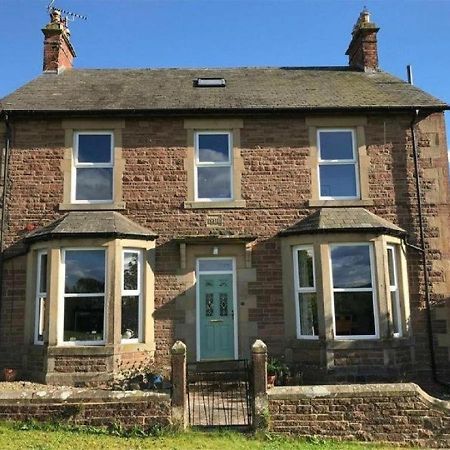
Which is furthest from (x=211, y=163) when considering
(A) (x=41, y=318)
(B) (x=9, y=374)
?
(B) (x=9, y=374)

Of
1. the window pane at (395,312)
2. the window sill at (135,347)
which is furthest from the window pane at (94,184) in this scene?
the window pane at (395,312)

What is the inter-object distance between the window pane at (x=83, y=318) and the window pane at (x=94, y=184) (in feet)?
8.11

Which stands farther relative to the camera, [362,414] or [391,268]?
[391,268]

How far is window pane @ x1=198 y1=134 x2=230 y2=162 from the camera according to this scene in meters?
11.8

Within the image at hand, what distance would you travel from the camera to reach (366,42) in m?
14.4

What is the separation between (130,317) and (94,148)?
4.11m

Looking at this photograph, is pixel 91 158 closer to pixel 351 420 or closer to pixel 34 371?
pixel 34 371

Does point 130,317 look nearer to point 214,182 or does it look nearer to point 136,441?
point 214,182

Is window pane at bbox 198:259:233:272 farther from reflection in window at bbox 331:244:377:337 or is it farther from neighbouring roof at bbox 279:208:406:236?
reflection in window at bbox 331:244:377:337

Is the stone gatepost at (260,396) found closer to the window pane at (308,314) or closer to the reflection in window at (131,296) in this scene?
the window pane at (308,314)

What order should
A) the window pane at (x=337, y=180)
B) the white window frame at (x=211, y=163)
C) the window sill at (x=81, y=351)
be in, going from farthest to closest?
the window pane at (x=337, y=180) → the white window frame at (x=211, y=163) → the window sill at (x=81, y=351)

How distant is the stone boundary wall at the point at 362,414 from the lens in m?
7.02

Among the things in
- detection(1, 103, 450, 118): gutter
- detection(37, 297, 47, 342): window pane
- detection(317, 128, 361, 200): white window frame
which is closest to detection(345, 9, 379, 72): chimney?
detection(1, 103, 450, 118): gutter

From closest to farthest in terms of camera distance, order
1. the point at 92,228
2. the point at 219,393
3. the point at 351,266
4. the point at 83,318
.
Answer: the point at 219,393
the point at 83,318
the point at 92,228
the point at 351,266
